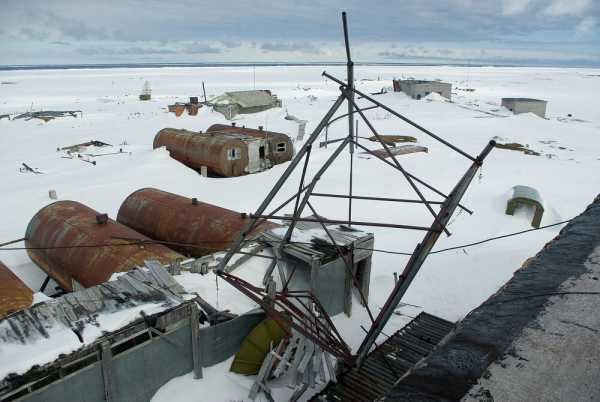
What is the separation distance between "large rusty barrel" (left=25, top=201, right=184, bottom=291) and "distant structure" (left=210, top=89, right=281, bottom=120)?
46.2 m

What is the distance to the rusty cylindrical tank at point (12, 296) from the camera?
10.5 m

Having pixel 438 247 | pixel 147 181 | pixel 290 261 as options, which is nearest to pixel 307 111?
pixel 147 181

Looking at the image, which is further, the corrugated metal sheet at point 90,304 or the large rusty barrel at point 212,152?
the large rusty barrel at point 212,152

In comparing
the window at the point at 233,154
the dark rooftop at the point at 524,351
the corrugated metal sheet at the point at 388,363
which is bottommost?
the corrugated metal sheet at the point at 388,363

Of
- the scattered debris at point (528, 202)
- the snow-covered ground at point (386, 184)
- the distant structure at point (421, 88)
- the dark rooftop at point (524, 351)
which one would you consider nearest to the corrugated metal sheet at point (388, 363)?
the snow-covered ground at point (386, 184)

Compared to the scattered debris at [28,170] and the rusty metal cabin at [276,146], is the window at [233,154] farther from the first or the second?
the scattered debris at [28,170]

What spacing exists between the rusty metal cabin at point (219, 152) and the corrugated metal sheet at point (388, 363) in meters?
19.0

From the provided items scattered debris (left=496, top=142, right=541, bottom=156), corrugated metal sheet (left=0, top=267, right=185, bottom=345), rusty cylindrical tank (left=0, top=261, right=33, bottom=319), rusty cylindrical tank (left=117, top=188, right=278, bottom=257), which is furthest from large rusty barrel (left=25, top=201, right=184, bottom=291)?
scattered debris (left=496, top=142, right=541, bottom=156)

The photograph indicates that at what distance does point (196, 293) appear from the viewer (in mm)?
11211

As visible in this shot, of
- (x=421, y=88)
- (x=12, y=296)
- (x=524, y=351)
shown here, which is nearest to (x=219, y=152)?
(x=12, y=296)

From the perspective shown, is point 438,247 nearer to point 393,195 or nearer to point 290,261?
point 393,195

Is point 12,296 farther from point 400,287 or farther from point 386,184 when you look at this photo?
point 386,184

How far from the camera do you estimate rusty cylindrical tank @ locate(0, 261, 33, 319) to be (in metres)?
10.5

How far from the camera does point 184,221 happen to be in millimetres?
16234
